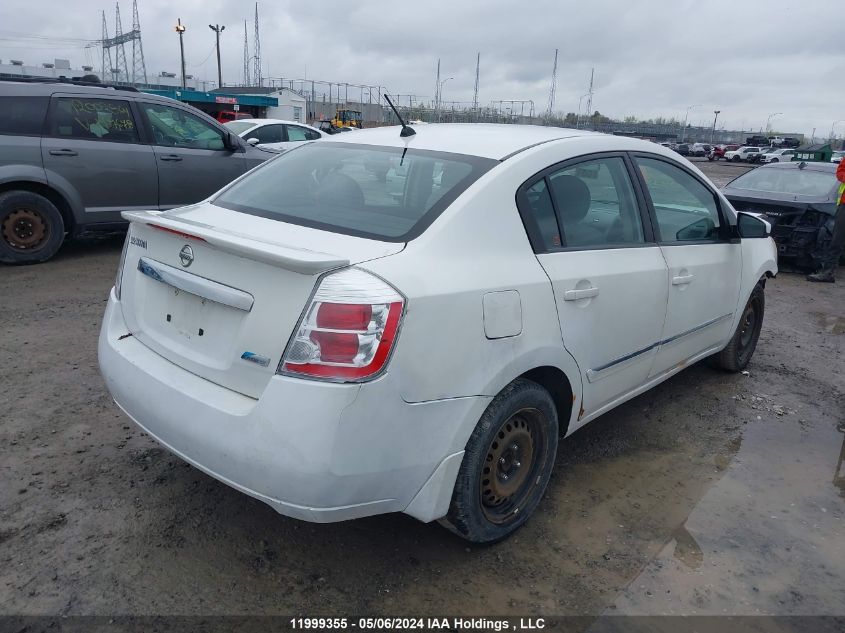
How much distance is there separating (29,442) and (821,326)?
6.79 m

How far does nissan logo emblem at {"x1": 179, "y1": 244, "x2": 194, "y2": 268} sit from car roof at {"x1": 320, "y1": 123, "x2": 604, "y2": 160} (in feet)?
3.73

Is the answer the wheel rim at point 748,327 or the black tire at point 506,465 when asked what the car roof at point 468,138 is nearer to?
the black tire at point 506,465

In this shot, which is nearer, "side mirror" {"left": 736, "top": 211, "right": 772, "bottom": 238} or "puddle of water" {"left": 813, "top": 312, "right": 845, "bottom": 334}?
"side mirror" {"left": 736, "top": 211, "right": 772, "bottom": 238}

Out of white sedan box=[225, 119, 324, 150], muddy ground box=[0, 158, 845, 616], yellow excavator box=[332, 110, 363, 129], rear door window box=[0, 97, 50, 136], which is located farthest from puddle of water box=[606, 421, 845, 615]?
yellow excavator box=[332, 110, 363, 129]

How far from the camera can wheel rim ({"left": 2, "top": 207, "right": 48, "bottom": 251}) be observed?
682 cm

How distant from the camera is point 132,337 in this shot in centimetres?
288

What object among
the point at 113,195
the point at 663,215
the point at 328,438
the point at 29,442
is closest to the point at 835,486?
the point at 663,215

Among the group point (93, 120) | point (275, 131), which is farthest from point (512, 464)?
point (275, 131)

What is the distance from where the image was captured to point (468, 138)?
317 centimetres

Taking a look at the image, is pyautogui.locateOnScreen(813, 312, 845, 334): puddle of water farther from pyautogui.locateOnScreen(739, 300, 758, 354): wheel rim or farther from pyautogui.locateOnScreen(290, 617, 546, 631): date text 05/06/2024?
pyautogui.locateOnScreen(290, 617, 546, 631): date text 05/06/2024

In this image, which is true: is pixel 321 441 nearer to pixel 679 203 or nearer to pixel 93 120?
pixel 679 203

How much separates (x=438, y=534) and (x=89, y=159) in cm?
609

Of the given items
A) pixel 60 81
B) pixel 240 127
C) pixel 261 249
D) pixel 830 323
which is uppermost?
pixel 60 81

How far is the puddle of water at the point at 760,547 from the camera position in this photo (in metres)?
2.62
